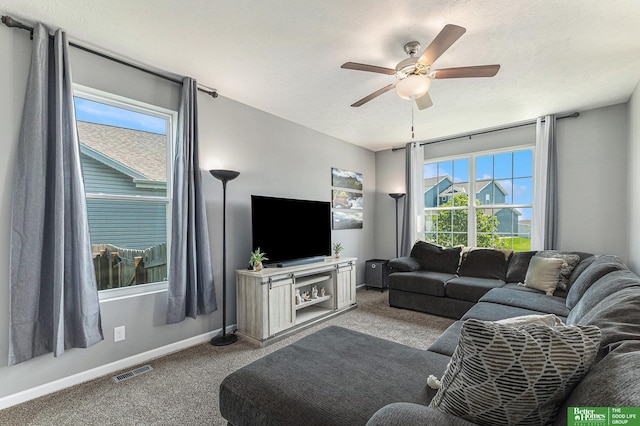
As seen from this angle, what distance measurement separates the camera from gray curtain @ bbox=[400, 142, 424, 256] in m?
5.13

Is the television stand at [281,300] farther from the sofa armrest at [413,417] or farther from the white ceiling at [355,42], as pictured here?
the sofa armrest at [413,417]

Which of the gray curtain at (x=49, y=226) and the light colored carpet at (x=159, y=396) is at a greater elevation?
the gray curtain at (x=49, y=226)

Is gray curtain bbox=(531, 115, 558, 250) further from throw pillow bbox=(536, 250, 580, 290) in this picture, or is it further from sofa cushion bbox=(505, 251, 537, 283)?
throw pillow bbox=(536, 250, 580, 290)

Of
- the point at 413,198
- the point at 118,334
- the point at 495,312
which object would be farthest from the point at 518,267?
the point at 118,334

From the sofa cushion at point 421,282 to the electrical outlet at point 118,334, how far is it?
3.25m

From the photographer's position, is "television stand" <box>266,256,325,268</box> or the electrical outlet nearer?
the electrical outlet

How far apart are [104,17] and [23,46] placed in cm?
68

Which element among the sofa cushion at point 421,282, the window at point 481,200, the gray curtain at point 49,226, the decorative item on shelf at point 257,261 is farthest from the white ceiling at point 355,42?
the sofa cushion at point 421,282

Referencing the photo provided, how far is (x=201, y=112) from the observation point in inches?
122

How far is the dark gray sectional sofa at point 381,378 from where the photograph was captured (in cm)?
84

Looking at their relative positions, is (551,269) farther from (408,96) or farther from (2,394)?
(2,394)

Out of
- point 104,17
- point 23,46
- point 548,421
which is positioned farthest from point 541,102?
point 23,46

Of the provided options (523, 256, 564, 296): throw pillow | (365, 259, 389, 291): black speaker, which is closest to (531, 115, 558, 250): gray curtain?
(523, 256, 564, 296): throw pillow

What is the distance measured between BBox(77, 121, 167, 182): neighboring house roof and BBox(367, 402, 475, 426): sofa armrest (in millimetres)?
2820
